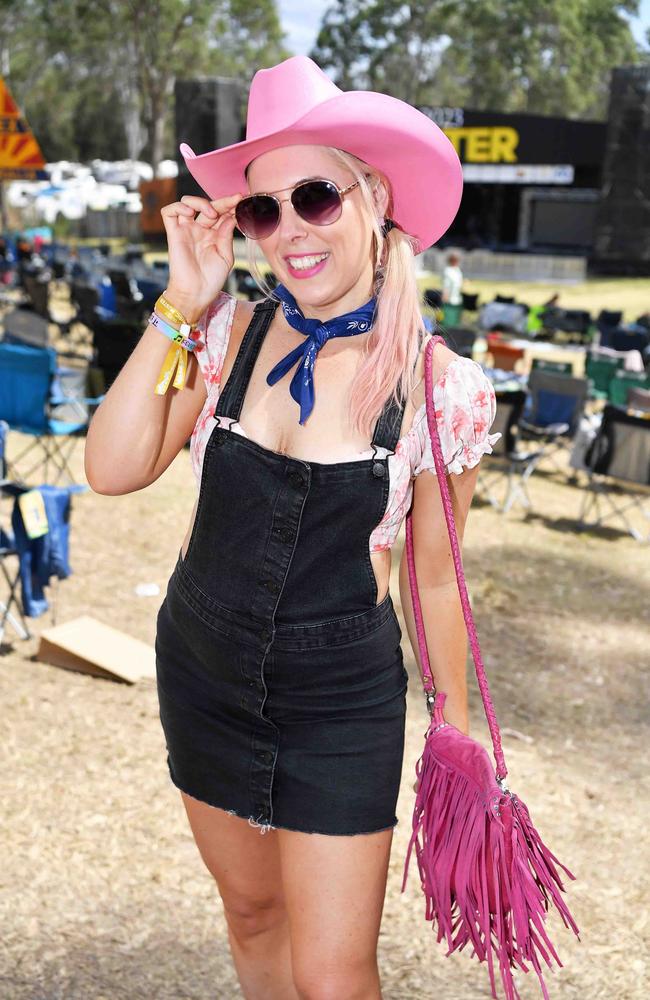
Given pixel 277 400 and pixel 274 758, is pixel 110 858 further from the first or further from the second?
Result: pixel 277 400

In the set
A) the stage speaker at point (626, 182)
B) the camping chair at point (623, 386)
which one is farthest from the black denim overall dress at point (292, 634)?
the stage speaker at point (626, 182)

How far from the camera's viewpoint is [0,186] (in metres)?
37.0

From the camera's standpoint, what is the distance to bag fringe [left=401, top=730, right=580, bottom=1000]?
6.04ft

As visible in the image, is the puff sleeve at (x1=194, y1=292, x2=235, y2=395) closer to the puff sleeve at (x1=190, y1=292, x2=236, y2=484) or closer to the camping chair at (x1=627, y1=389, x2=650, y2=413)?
the puff sleeve at (x1=190, y1=292, x2=236, y2=484)

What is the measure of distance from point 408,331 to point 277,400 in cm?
29

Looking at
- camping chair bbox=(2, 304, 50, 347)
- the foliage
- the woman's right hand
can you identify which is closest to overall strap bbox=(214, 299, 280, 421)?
the woman's right hand

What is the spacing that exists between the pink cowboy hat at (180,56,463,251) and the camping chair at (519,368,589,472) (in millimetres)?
7640

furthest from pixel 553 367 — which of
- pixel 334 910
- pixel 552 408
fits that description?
pixel 334 910

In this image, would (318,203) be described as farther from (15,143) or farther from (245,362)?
(15,143)

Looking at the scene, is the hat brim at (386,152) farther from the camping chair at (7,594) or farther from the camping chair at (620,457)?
the camping chair at (620,457)

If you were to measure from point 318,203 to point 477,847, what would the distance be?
48.8 inches

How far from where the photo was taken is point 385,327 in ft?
6.37

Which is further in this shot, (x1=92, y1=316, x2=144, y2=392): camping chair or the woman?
(x1=92, y1=316, x2=144, y2=392): camping chair

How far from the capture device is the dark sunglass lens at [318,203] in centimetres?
186
